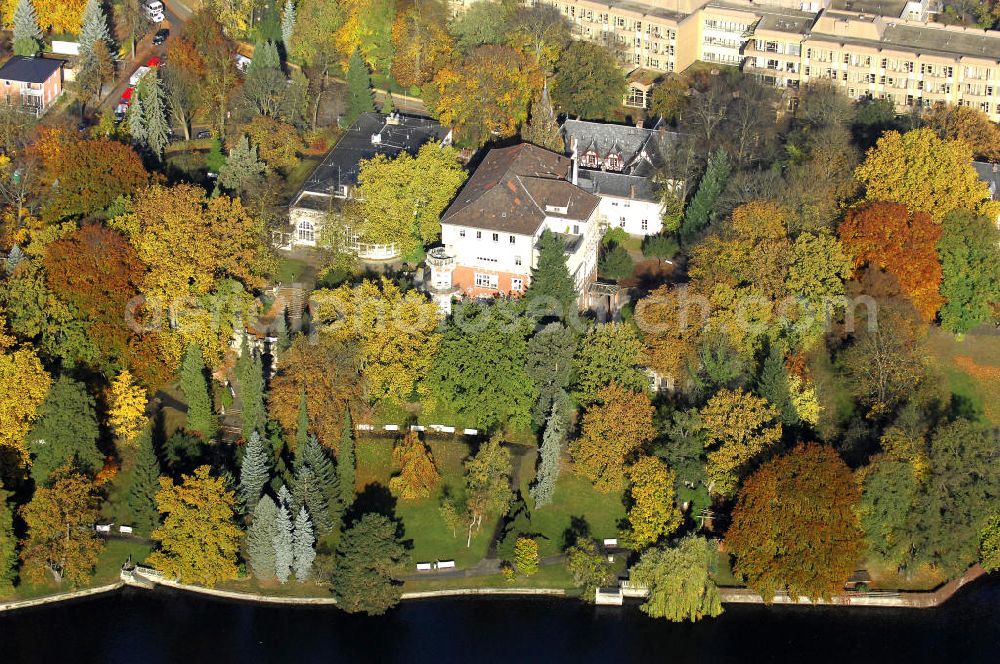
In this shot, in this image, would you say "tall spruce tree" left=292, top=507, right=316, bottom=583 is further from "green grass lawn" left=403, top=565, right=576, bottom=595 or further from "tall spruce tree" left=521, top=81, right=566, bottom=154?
"tall spruce tree" left=521, top=81, right=566, bottom=154

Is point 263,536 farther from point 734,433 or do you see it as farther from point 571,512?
point 734,433

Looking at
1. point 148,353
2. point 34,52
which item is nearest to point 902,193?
point 148,353

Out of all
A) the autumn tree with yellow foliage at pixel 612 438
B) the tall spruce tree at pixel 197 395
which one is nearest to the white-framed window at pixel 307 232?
the tall spruce tree at pixel 197 395

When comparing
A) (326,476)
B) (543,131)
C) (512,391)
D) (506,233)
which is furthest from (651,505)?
(543,131)

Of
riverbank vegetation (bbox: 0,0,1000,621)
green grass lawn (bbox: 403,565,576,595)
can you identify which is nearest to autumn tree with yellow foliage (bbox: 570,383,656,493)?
riverbank vegetation (bbox: 0,0,1000,621)

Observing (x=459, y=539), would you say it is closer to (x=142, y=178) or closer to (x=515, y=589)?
(x=515, y=589)
